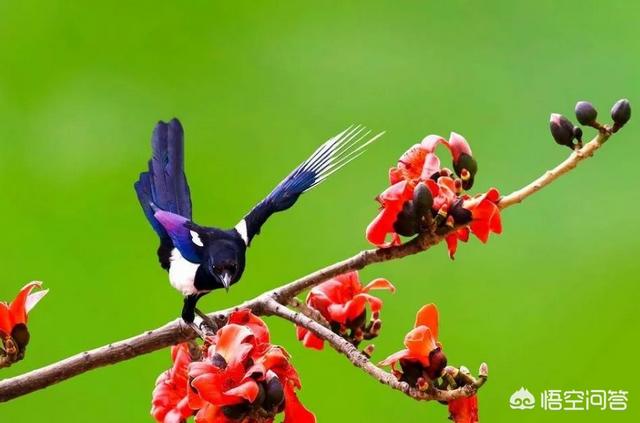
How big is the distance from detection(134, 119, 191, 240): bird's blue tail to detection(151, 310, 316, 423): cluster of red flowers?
0.55ft

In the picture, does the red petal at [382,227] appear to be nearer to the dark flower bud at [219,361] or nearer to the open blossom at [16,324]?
the dark flower bud at [219,361]

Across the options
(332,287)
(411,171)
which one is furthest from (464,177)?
(332,287)

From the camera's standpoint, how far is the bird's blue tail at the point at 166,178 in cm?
82

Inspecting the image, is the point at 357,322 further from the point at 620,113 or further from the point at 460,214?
the point at 620,113

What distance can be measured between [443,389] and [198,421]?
0.53 ft

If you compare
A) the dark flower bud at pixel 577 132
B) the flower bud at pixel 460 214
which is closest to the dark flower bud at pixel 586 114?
the dark flower bud at pixel 577 132

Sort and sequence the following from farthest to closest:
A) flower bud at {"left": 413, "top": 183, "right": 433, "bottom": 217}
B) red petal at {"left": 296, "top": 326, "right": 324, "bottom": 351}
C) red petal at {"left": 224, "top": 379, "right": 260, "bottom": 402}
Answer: red petal at {"left": 296, "top": 326, "right": 324, "bottom": 351} → flower bud at {"left": 413, "top": 183, "right": 433, "bottom": 217} → red petal at {"left": 224, "top": 379, "right": 260, "bottom": 402}

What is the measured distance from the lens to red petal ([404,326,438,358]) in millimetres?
682

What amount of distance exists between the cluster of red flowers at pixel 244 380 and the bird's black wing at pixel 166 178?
0.55 ft

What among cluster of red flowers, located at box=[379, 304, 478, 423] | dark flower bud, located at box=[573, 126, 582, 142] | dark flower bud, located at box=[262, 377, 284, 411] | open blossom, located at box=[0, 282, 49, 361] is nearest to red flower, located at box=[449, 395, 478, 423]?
cluster of red flowers, located at box=[379, 304, 478, 423]

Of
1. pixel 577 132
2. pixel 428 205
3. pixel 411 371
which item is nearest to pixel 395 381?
pixel 411 371

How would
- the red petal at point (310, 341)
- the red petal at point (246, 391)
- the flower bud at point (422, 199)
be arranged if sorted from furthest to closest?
1. the red petal at point (310, 341)
2. the flower bud at point (422, 199)
3. the red petal at point (246, 391)

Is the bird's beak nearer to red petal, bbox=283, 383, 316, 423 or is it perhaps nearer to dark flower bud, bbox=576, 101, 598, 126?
red petal, bbox=283, 383, 316, 423

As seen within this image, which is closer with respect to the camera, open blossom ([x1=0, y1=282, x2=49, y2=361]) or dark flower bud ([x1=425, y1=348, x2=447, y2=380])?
dark flower bud ([x1=425, y1=348, x2=447, y2=380])
